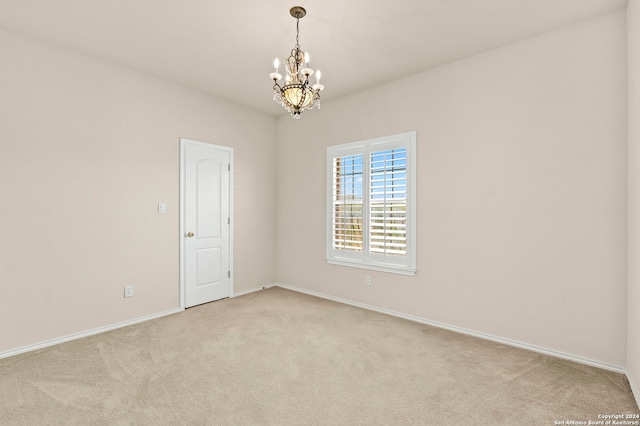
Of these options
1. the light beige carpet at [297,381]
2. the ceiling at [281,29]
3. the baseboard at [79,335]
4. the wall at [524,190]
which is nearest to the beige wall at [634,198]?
the wall at [524,190]

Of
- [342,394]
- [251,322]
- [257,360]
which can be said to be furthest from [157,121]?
[342,394]

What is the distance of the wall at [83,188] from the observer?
2854 mm

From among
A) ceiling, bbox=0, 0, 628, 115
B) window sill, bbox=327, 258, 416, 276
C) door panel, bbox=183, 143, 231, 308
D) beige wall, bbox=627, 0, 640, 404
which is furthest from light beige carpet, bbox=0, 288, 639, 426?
ceiling, bbox=0, 0, 628, 115

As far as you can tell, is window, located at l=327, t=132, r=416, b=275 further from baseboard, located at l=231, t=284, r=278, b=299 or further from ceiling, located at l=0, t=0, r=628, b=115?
baseboard, located at l=231, t=284, r=278, b=299

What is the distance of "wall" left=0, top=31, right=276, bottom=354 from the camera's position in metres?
2.85

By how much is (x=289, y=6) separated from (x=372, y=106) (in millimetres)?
1868

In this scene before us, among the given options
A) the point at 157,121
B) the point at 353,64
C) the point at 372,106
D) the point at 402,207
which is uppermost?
the point at 353,64

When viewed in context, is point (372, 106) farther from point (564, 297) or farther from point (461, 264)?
point (564, 297)

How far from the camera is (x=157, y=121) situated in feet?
12.6

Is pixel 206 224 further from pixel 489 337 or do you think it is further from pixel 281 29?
pixel 489 337

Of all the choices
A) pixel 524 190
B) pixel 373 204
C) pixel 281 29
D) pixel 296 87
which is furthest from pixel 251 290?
pixel 524 190

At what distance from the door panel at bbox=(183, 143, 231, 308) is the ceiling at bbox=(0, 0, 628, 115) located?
1.17m

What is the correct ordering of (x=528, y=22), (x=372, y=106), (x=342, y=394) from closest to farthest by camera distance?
(x=342, y=394) → (x=528, y=22) → (x=372, y=106)

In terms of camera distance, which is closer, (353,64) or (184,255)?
(353,64)
